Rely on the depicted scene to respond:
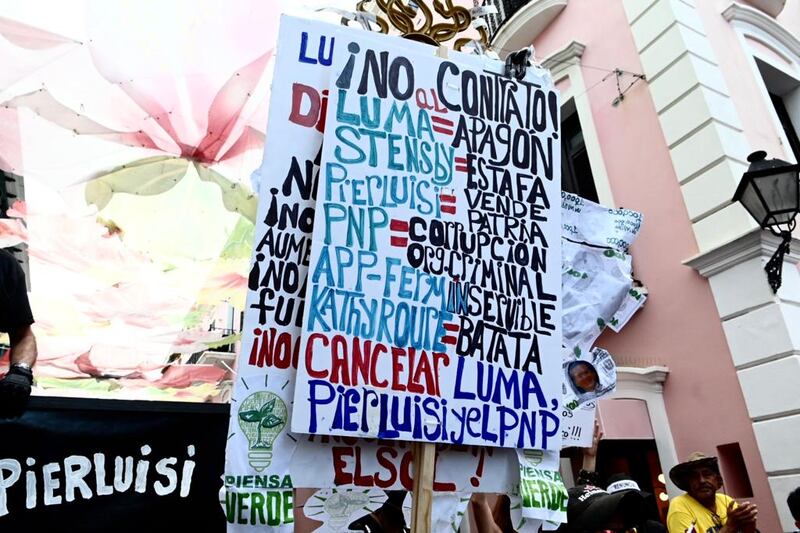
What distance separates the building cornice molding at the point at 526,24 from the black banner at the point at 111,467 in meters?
6.93

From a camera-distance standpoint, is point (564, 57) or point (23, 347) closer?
point (23, 347)

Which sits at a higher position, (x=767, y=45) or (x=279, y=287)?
(x=767, y=45)

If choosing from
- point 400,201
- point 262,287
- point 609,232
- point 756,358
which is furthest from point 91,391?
point 756,358

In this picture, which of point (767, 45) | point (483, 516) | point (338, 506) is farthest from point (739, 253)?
point (338, 506)

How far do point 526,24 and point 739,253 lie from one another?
450cm

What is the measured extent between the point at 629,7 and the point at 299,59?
5577 millimetres

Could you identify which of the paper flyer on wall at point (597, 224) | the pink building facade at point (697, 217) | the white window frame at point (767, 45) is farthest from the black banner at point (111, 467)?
the white window frame at point (767, 45)

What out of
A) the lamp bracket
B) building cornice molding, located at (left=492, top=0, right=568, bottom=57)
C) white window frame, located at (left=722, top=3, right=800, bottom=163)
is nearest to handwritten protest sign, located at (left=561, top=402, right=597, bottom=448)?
the lamp bracket

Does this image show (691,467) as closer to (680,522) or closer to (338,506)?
(680,522)

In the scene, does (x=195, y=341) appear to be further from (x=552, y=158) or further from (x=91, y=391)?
(x=552, y=158)

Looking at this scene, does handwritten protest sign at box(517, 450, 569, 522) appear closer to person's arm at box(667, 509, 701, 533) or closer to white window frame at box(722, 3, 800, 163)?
person's arm at box(667, 509, 701, 533)

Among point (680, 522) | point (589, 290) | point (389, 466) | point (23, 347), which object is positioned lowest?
point (680, 522)

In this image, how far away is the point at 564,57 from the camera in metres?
7.53

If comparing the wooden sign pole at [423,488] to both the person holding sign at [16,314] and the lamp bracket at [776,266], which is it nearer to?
the person holding sign at [16,314]
